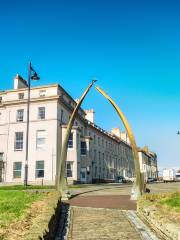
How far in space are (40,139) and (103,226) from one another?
3737 cm

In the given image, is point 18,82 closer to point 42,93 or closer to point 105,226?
point 42,93

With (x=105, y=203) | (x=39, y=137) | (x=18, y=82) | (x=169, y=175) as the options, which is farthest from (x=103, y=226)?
(x=169, y=175)

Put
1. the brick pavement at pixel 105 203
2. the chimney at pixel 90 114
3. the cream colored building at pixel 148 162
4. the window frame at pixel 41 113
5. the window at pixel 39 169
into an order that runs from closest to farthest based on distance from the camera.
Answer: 1. the brick pavement at pixel 105 203
2. the window at pixel 39 169
3. the window frame at pixel 41 113
4. the chimney at pixel 90 114
5. the cream colored building at pixel 148 162

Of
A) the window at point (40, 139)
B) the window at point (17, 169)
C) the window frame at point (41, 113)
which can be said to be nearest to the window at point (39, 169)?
the window at point (40, 139)

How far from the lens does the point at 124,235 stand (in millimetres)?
9328

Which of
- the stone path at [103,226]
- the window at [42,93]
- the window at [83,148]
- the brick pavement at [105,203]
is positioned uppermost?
the window at [42,93]

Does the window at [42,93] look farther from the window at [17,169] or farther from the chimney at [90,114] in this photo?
the chimney at [90,114]

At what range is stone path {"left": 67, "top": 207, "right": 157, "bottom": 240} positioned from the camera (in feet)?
30.2

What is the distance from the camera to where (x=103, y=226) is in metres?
10.7

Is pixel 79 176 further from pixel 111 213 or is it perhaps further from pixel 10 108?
pixel 111 213

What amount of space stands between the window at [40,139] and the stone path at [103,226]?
109 feet

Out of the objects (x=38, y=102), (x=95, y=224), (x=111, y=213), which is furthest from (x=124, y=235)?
(x=38, y=102)

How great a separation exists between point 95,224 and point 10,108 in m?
40.8

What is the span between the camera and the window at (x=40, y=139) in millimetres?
46750
